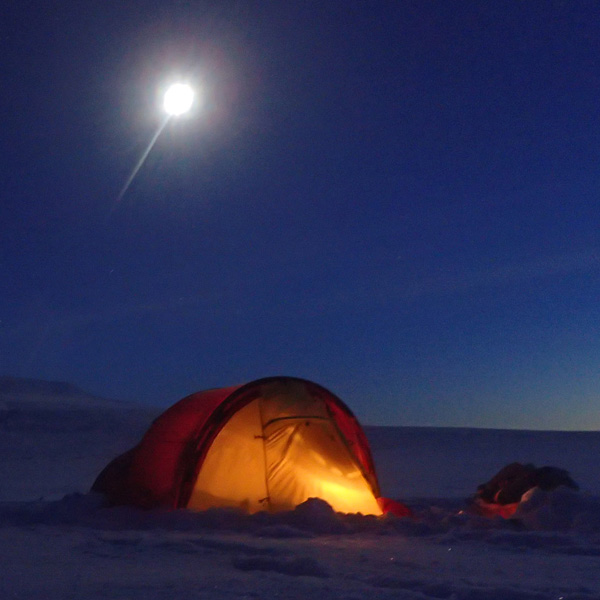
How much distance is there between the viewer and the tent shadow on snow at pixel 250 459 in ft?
26.0

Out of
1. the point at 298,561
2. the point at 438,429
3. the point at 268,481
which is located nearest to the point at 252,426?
the point at 268,481

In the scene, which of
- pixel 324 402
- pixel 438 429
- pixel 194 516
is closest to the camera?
pixel 194 516

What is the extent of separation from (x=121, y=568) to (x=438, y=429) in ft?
80.4

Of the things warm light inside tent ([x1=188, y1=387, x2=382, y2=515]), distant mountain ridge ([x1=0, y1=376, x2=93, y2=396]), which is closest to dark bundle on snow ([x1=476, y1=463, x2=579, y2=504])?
warm light inside tent ([x1=188, y1=387, x2=382, y2=515])

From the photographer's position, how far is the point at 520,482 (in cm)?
977

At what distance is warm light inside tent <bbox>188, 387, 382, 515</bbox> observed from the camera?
8000 millimetres

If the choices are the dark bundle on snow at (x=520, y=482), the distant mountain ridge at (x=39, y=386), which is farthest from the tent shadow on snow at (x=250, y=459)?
the distant mountain ridge at (x=39, y=386)

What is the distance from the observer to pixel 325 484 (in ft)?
27.3

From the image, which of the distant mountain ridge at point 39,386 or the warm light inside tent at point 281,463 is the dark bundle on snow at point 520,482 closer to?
the warm light inside tent at point 281,463

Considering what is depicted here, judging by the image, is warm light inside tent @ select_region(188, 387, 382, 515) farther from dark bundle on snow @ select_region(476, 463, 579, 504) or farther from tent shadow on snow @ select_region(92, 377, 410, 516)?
dark bundle on snow @ select_region(476, 463, 579, 504)

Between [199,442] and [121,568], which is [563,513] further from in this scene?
[121,568]

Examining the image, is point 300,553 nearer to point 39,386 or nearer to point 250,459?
point 250,459

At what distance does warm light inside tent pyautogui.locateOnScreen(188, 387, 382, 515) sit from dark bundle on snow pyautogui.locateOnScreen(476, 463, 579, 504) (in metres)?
2.42

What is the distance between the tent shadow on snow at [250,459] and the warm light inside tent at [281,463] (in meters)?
0.01
